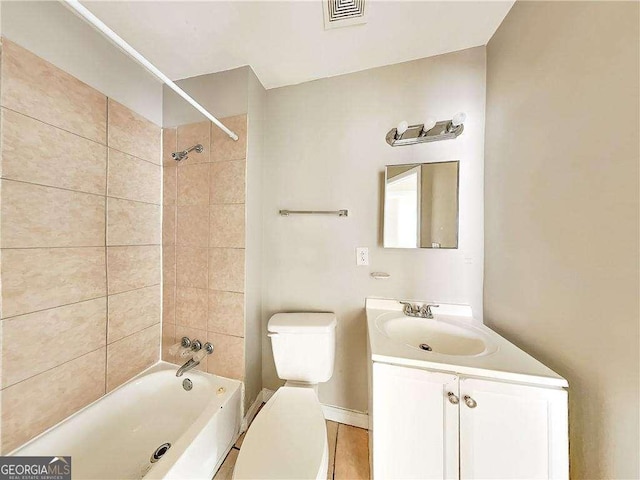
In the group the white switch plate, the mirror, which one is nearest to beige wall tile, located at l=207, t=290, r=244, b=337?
the white switch plate


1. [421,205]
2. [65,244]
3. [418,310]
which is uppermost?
[421,205]

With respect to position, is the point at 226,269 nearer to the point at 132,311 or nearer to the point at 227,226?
the point at 227,226

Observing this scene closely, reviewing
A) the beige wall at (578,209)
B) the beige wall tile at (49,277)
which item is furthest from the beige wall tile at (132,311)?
the beige wall at (578,209)

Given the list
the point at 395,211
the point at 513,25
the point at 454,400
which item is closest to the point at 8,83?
the point at 395,211

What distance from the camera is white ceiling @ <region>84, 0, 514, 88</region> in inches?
39.0

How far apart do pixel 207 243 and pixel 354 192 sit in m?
1.03

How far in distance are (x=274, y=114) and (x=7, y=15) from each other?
1140 mm

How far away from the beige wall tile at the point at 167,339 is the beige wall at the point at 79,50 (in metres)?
1.45

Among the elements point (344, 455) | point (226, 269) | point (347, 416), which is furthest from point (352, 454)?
point (226, 269)

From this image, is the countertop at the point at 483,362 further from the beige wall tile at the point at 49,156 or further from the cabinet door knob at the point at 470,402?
the beige wall tile at the point at 49,156

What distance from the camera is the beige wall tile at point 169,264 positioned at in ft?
4.77

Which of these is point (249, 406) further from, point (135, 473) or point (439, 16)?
point (439, 16)

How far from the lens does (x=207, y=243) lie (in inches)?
53.9

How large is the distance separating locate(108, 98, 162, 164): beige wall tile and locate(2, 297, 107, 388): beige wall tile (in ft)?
2.99
